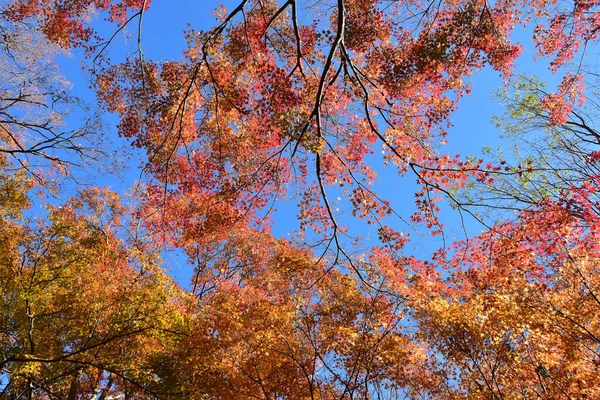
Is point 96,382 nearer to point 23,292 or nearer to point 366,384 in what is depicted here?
point 23,292

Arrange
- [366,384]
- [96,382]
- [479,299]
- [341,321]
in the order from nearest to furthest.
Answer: [366,384]
[341,321]
[479,299]
[96,382]

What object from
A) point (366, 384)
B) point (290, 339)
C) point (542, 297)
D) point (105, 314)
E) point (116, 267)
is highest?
point (116, 267)

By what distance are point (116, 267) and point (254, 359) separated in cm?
544

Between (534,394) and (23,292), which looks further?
(534,394)

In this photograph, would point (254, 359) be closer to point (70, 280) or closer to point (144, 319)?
point (144, 319)

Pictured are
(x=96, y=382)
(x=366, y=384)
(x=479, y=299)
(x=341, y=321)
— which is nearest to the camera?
(x=366, y=384)

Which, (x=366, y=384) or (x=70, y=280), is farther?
(x=70, y=280)

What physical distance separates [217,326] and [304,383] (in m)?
2.41

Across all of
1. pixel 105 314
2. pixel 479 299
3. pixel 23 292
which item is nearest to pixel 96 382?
pixel 105 314

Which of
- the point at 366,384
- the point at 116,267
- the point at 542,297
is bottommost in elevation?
the point at 366,384

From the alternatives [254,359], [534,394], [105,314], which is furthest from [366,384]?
[105,314]

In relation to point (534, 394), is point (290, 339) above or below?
above

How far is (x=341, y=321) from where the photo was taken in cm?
894

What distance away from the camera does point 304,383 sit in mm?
8633
